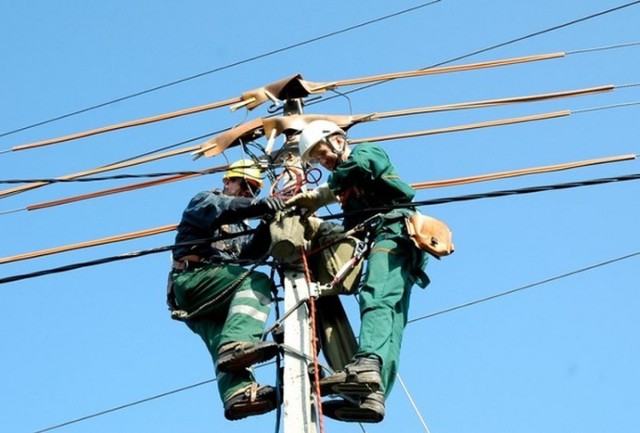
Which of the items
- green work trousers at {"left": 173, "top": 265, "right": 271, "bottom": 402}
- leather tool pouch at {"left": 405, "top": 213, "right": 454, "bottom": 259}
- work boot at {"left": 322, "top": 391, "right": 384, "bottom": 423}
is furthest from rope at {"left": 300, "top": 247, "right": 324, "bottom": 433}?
leather tool pouch at {"left": 405, "top": 213, "right": 454, "bottom": 259}

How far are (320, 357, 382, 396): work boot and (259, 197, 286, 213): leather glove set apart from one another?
1.13 meters

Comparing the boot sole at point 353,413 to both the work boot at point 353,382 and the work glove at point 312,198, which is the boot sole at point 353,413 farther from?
the work glove at point 312,198

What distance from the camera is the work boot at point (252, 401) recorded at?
6969mm

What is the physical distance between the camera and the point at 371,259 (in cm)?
727

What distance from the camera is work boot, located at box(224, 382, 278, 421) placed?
6969 millimetres

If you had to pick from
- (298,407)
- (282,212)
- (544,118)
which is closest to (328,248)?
(282,212)

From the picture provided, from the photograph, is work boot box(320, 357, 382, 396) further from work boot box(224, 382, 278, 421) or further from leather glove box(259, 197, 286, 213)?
leather glove box(259, 197, 286, 213)

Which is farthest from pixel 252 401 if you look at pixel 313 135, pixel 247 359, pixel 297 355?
pixel 313 135

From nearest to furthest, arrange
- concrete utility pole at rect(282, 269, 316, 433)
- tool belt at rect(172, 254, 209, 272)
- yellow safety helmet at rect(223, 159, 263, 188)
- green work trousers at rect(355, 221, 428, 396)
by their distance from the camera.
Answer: concrete utility pole at rect(282, 269, 316, 433) → green work trousers at rect(355, 221, 428, 396) → tool belt at rect(172, 254, 209, 272) → yellow safety helmet at rect(223, 159, 263, 188)

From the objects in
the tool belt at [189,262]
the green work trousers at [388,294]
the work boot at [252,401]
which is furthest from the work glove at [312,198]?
the work boot at [252,401]

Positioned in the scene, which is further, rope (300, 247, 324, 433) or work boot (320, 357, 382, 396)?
work boot (320, 357, 382, 396)

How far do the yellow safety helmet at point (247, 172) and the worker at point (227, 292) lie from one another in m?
0.17

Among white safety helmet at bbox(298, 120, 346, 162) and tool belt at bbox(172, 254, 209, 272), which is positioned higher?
white safety helmet at bbox(298, 120, 346, 162)

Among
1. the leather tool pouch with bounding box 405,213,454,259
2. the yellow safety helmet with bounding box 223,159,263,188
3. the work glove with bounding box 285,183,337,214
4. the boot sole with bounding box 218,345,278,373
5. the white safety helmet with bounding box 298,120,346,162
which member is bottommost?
the boot sole with bounding box 218,345,278,373
